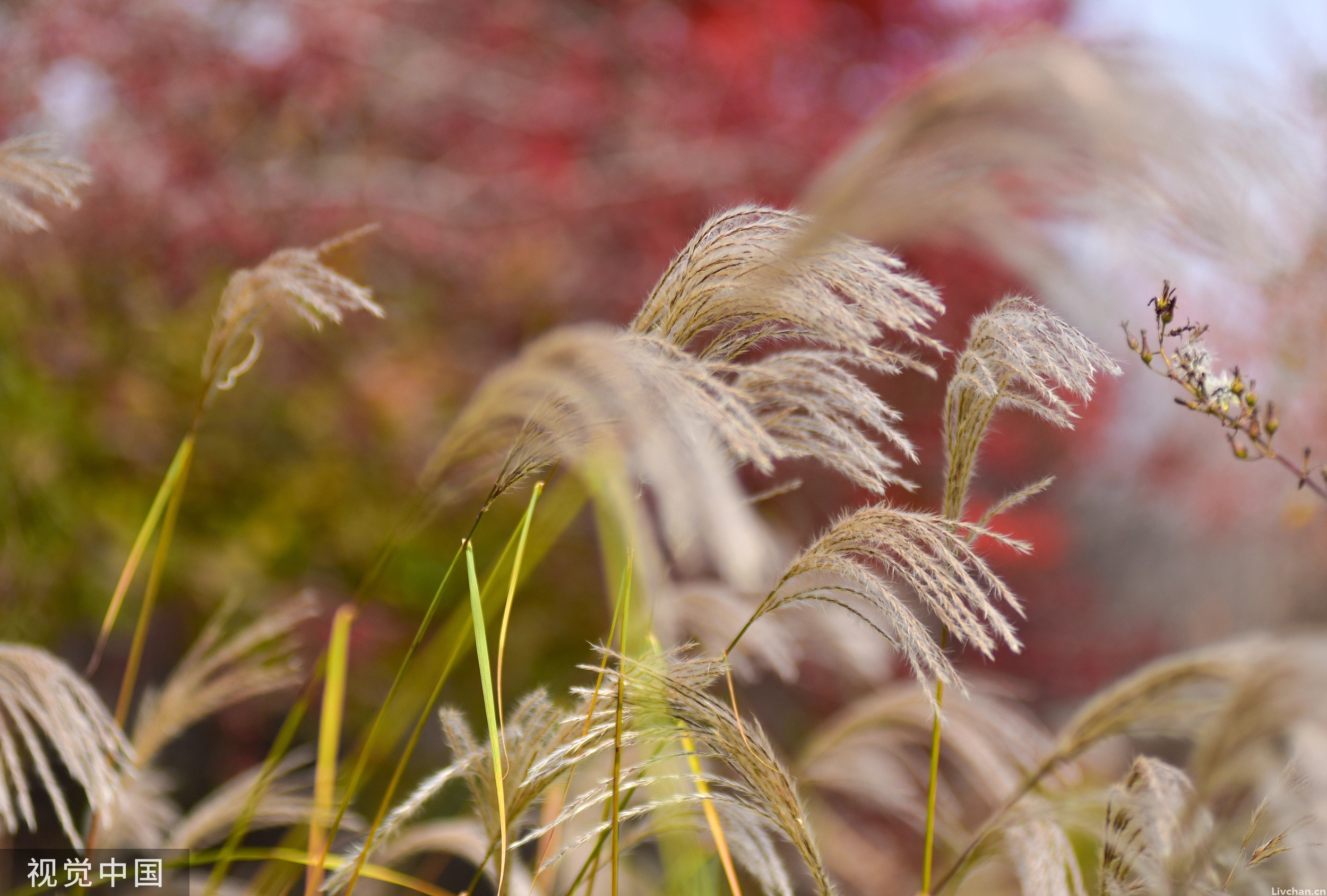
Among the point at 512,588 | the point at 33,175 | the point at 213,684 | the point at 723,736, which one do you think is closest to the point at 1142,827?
the point at 723,736

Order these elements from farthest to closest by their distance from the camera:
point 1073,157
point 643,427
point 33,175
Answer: point 33,175, point 643,427, point 1073,157

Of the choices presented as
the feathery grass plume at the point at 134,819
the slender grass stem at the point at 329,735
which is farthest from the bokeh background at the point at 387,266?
the slender grass stem at the point at 329,735

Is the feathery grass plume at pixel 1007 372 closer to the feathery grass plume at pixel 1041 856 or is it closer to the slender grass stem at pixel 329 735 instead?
the feathery grass plume at pixel 1041 856

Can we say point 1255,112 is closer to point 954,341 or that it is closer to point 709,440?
point 709,440

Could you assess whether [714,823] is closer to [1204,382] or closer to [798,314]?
[798,314]

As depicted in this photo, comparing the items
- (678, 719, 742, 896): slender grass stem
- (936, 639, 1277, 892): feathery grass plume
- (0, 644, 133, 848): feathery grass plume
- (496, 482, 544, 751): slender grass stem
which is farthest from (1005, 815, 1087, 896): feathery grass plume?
(0, 644, 133, 848): feathery grass plume

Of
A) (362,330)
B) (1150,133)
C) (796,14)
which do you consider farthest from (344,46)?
(1150,133)
